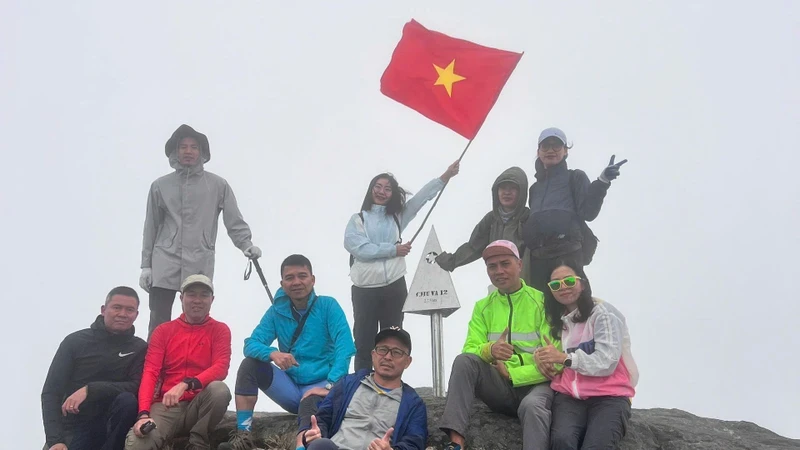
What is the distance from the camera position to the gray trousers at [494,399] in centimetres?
622

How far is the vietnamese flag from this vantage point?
9.77 metres

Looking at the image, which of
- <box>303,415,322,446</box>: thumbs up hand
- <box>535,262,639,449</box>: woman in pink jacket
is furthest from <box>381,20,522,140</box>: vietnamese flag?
<box>303,415,322,446</box>: thumbs up hand

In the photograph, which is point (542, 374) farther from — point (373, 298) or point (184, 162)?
point (184, 162)

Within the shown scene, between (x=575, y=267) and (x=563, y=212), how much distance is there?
2.39 feet

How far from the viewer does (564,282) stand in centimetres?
666

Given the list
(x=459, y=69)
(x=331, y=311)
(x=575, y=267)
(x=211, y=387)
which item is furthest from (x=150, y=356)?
(x=459, y=69)

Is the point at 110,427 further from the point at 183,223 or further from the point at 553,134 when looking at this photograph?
the point at 553,134

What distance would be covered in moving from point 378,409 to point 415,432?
1.31ft

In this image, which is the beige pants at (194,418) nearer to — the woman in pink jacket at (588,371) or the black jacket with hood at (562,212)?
A: the woman in pink jacket at (588,371)

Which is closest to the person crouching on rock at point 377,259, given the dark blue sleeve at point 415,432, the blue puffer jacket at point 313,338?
the blue puffer jacket at point 313,338

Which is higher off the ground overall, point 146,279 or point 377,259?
point 377,259

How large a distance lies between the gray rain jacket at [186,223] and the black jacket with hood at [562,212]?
348 cm

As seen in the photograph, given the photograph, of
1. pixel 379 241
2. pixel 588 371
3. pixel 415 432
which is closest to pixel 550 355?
pixel 588 371

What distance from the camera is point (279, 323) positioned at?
7855mm
